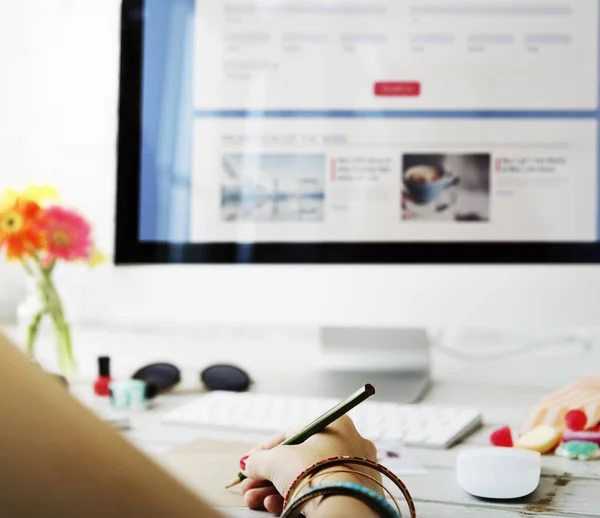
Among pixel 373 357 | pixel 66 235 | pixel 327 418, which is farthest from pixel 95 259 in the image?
pixel 327 418

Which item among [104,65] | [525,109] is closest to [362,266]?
[525,109]

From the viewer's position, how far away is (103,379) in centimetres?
91

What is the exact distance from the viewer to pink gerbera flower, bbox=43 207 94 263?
0.97 m

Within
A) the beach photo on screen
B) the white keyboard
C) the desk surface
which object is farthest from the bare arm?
the beach photo on screen

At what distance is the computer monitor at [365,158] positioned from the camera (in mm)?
892

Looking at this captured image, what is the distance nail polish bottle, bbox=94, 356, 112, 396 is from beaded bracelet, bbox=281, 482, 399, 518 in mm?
540

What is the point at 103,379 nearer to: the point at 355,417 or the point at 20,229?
the point at 20,229

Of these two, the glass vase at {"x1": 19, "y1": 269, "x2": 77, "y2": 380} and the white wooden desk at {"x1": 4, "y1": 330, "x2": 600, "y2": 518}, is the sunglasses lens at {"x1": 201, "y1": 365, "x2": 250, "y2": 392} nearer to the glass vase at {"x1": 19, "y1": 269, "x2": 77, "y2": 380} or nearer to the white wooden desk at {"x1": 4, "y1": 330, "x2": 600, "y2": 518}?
the white wooden desk at {"x1": 4, "y1": 330, "x2": 600, "y2": 518}

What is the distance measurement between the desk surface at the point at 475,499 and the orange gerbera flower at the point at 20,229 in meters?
0.27

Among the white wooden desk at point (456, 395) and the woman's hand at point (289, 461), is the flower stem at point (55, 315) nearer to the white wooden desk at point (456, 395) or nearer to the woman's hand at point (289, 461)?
the white wooden desk at point (456, 395)

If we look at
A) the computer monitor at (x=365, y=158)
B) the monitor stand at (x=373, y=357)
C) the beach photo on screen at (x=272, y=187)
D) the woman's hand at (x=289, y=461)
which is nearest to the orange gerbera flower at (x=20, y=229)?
the computer monitor at (x=365, y=158)

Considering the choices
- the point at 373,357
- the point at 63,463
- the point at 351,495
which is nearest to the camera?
the point at 63,463

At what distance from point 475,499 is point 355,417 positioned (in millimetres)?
210

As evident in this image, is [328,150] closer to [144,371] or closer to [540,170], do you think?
[540,170]
